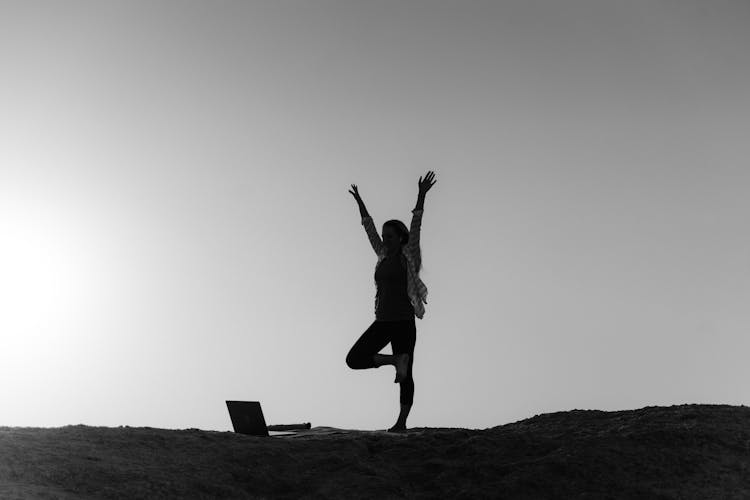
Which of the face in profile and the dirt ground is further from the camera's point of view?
the face in profile

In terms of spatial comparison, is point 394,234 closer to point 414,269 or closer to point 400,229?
point 400,229

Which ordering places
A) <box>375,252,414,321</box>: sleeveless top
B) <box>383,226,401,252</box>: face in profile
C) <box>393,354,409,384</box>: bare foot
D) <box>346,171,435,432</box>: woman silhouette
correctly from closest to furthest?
<box>393,354,409,384</box>: bare foot → <box>346,171,435,432</box>: woman silhouette → <box>375,252,414,321</box>: sleeveless top → <box>383,226,401,252</box>: face in profile

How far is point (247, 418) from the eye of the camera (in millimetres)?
7332

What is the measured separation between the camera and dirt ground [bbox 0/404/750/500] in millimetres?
5055

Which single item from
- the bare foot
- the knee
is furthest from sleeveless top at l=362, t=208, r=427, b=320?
the knee

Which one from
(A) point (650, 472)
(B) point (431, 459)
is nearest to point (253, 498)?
(B) point (431, 459)

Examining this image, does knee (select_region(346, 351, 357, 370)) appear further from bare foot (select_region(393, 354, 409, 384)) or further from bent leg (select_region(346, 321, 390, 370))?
bare foot (select_region(393, 354, 409, 384))

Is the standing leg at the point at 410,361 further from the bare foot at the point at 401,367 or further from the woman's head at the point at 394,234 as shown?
the woman's head at the point at 394,234

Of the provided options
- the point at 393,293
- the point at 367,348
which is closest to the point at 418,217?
the point at 393,293

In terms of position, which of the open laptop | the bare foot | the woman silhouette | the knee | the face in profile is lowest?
the open laptop

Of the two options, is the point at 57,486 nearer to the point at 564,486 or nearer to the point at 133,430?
the point at 133,430

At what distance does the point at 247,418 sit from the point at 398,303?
1.74m

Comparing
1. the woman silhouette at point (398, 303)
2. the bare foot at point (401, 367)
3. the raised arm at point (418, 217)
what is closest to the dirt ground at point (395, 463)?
the bare foot at point (401, 367)

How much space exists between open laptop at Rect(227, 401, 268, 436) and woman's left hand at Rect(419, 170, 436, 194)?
2.50 m
